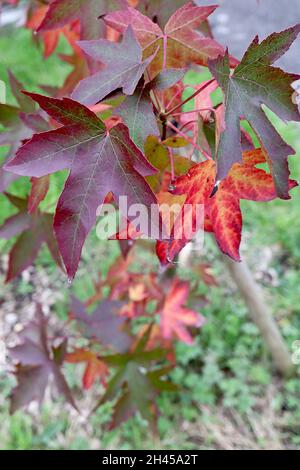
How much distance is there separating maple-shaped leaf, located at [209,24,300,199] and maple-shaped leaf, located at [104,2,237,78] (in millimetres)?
143

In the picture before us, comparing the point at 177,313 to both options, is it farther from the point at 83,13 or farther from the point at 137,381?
the point at 83,13

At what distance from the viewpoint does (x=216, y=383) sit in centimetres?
216

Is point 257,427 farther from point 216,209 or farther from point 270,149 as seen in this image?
point 270,149

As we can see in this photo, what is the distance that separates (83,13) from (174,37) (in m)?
0.15

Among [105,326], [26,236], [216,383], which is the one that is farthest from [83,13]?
[216,383]

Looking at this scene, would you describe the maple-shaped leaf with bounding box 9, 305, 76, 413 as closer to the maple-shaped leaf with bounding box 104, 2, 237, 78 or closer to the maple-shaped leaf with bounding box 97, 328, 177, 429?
the maple-shaped leaf with bounding box 97, 328, 177, 429

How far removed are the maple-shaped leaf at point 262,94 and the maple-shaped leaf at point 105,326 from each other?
3.02ft

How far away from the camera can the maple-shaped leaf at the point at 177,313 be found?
160 cm

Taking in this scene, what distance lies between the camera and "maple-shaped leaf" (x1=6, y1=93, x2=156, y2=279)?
599 mm

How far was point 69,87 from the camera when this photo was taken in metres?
1.28

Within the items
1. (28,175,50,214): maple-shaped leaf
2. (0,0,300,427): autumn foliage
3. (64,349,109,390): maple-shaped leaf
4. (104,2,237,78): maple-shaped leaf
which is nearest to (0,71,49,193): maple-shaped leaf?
(0,0,300,427): autumn foliage

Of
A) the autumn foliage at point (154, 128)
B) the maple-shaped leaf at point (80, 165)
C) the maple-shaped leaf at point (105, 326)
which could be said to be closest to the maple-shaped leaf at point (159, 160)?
the autumn foliage at point (154, 128)

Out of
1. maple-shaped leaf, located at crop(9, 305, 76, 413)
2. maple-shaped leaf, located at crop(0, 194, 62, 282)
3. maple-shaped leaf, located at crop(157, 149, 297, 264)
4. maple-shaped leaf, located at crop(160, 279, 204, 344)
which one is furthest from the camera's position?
maple-shaped leaf, located at crop(160, 279, 204, 344)

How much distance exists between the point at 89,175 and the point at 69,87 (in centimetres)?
73
